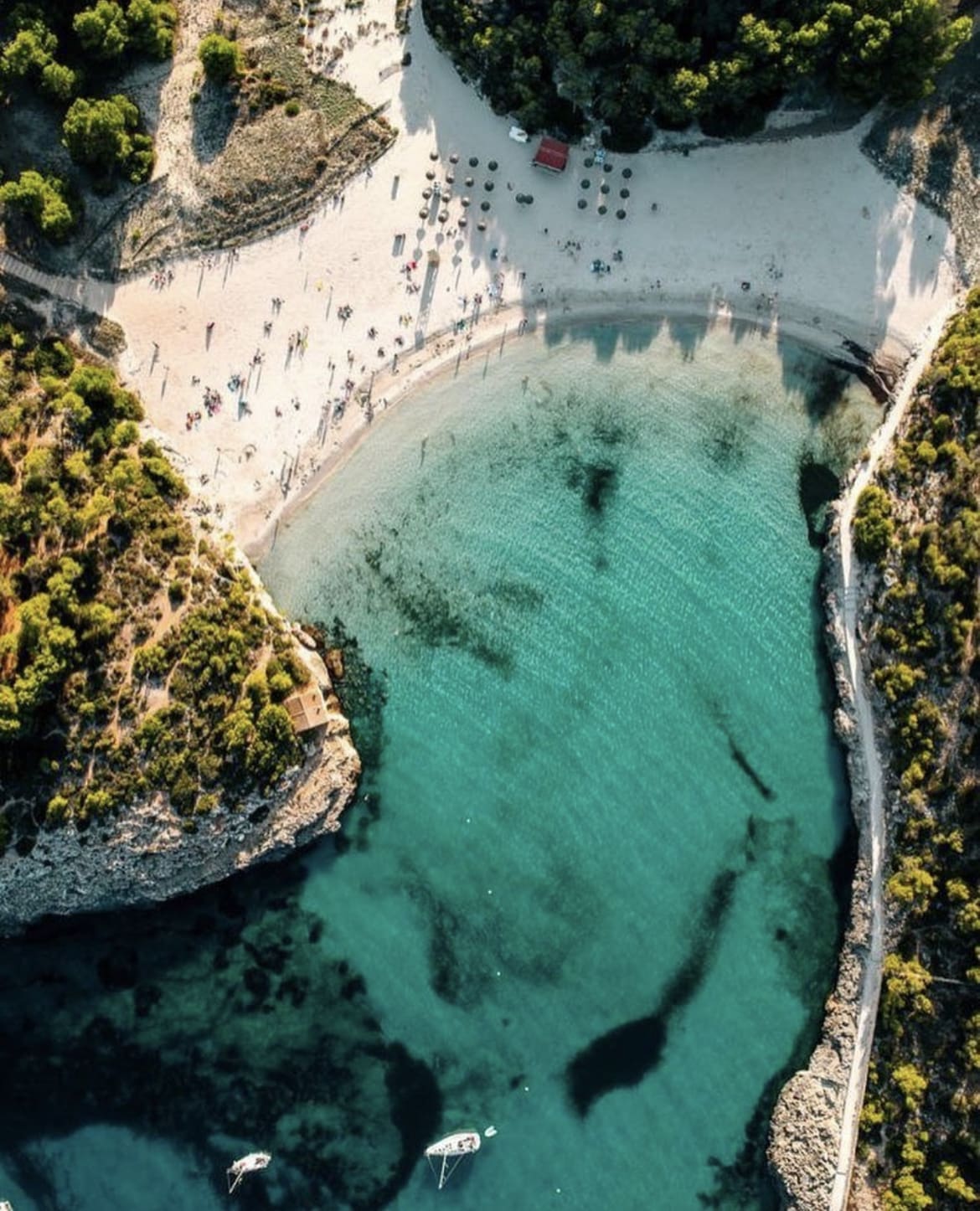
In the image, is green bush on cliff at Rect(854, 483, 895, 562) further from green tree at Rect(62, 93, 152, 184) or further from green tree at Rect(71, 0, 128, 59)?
green tree at Rect(71, 0, 128, 59)

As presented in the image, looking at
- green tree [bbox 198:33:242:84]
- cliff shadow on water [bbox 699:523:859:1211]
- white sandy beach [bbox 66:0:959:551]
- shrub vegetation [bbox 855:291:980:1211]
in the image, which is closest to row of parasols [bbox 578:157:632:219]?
white sandy beach [bbox 66:0:959:551]

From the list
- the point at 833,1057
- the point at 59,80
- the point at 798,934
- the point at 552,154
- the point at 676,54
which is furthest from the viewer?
the point at 552,154

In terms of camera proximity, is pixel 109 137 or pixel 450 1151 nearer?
pixel 109 137

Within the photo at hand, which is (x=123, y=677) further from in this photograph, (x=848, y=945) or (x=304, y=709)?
(x=848, y=945)

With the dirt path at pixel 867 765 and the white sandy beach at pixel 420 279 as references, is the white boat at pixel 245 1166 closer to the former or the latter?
the dirt path at pixel 867 765

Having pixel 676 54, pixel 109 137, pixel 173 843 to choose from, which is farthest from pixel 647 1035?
pixel 109 137

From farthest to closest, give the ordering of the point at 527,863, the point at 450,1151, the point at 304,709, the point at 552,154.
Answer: the point at 552,154 → the point at 527,863 → the point at 450,1151 → the point at 304,709
